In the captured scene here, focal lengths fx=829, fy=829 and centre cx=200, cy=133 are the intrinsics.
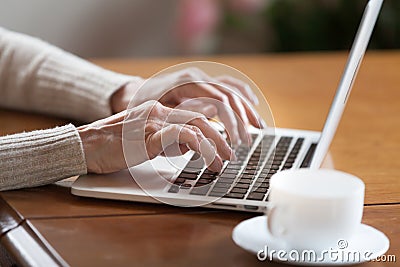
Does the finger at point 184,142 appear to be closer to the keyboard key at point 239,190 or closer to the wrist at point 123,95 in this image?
the keyboard key at point 239,190

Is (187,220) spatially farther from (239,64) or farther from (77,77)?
(239,64)

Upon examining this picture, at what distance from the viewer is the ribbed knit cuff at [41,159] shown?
3.59ft

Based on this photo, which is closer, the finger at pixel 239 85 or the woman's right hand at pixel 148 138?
the woman's right hand at pixel 148 138

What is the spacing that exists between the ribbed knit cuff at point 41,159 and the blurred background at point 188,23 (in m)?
2.07

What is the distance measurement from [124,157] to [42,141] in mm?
112

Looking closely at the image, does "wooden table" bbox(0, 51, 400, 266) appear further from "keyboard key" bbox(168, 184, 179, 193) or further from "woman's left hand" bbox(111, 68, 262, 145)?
"woman's left hand" bbox(111, 68, 262, 145)

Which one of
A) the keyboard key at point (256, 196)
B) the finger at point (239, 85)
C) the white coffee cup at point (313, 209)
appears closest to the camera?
the white coffee cup at point (313, 209)

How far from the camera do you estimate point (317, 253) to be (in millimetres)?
867

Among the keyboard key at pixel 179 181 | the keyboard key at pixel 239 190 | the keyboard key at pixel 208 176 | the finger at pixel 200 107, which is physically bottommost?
the keyboard key at pixel 239 190

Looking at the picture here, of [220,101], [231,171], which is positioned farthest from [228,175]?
[220,101]

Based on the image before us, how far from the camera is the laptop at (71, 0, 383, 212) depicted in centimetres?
104

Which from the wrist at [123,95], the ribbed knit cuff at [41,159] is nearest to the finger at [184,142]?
the ribbed knit cuff at [41,159]

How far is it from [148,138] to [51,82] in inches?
20.9

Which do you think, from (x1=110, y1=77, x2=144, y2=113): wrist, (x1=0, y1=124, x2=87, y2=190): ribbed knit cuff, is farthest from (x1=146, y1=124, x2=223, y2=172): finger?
(x1=110, y1=77, x2=144, y2=113): wrist
